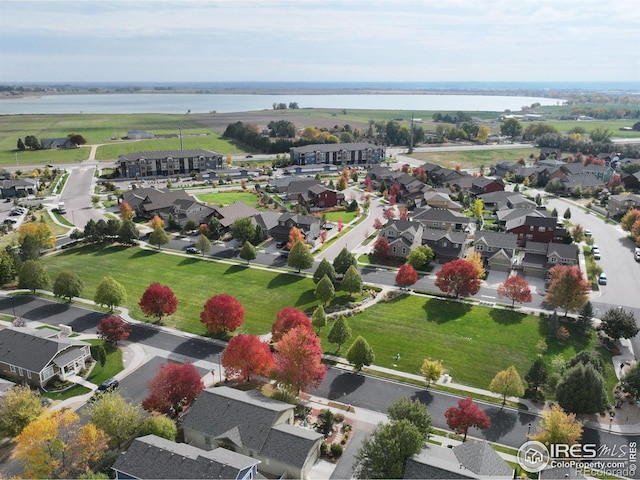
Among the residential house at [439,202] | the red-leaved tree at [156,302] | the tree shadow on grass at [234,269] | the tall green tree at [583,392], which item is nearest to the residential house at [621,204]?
the residential house at [439,202]

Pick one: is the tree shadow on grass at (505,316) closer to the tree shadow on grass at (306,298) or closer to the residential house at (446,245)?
the residential house at (446,245)

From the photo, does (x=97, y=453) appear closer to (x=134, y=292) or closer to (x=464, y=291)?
(x=134, y=292)

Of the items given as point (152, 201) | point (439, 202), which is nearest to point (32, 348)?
point (152, 201)

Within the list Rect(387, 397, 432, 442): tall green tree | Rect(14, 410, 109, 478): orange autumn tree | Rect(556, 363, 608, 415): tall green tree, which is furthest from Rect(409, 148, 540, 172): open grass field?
Rect(14, 410, 109, 478): orange autumn tree

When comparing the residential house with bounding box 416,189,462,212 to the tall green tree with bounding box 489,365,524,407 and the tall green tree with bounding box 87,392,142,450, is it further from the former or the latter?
the tall green tree with bounding box 87,392,142,450

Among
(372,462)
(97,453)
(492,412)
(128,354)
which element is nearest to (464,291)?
(492,412)

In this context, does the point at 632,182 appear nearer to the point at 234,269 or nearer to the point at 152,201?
the point at 234,269
